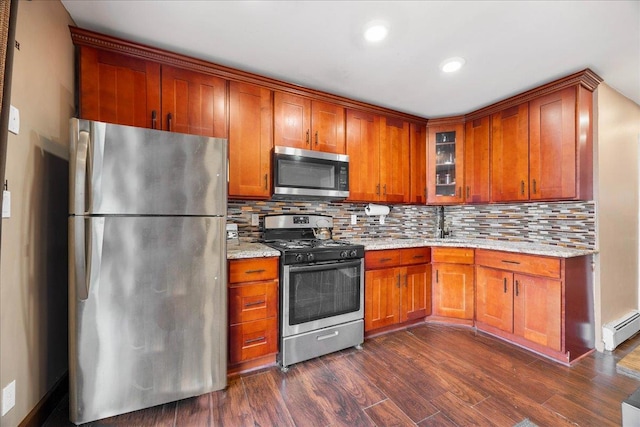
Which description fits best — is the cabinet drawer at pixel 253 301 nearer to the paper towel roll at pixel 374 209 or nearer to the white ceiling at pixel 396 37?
the paper towel roll at pixel 374 209

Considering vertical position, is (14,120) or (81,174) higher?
(14,120)

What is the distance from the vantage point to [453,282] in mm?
2994

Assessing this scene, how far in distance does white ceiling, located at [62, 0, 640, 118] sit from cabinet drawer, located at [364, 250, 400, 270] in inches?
62.4

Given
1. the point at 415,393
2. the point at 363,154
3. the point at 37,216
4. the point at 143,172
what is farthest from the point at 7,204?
the point at 363,154

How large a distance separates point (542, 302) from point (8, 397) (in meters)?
3.46

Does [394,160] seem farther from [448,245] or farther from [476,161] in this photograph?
[448,245]

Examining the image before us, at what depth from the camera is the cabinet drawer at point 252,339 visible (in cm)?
204

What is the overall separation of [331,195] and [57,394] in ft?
7.73

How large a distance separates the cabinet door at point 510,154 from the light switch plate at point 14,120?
3.73 metres

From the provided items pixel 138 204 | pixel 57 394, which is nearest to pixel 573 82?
pixel 138 204

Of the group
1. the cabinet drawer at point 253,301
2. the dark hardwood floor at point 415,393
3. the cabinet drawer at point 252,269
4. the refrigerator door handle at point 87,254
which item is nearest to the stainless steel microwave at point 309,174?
the cabinet drawer at point 252,269

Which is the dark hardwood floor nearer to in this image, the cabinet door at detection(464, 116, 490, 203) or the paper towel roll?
the paper towel roll

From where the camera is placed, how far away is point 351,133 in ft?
9.64

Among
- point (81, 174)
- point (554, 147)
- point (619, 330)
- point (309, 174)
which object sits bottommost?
point (619, 330)
